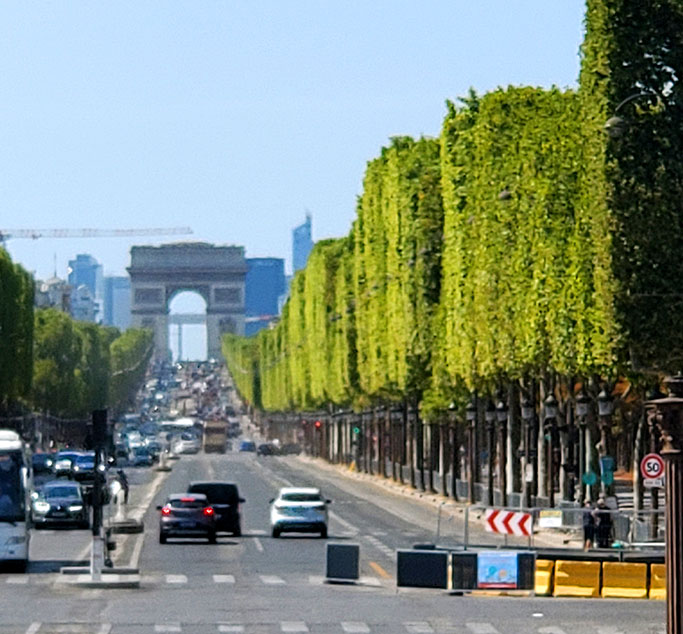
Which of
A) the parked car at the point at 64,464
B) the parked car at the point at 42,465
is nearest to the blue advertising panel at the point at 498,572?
the parked car at the point at 64,464

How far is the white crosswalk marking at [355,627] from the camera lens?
137 ft

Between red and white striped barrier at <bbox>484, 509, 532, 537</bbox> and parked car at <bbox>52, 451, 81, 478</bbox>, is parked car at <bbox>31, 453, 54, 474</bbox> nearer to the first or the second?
parked car at <bbox>52, 451, 81, 478</bbox>

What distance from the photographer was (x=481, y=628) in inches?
1674

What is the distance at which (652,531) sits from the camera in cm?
6506

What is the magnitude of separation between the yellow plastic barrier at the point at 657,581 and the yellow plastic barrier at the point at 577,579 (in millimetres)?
1183

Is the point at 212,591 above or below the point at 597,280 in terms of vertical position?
below

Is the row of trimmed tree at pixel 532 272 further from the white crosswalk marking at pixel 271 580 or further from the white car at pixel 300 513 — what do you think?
the white crosswalk marking at pixel 271 580

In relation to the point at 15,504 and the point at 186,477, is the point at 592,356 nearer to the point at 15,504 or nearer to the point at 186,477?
the point at 15,504

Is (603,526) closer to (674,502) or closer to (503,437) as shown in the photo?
(503,437)

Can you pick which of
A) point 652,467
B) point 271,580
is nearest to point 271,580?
point 271,580

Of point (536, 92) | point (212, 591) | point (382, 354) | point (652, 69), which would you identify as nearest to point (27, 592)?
point (212, 591)

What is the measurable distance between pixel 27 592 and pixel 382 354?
74.8m

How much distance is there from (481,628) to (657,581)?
9.48 m

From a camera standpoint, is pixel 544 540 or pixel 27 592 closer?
pixel 27 592
